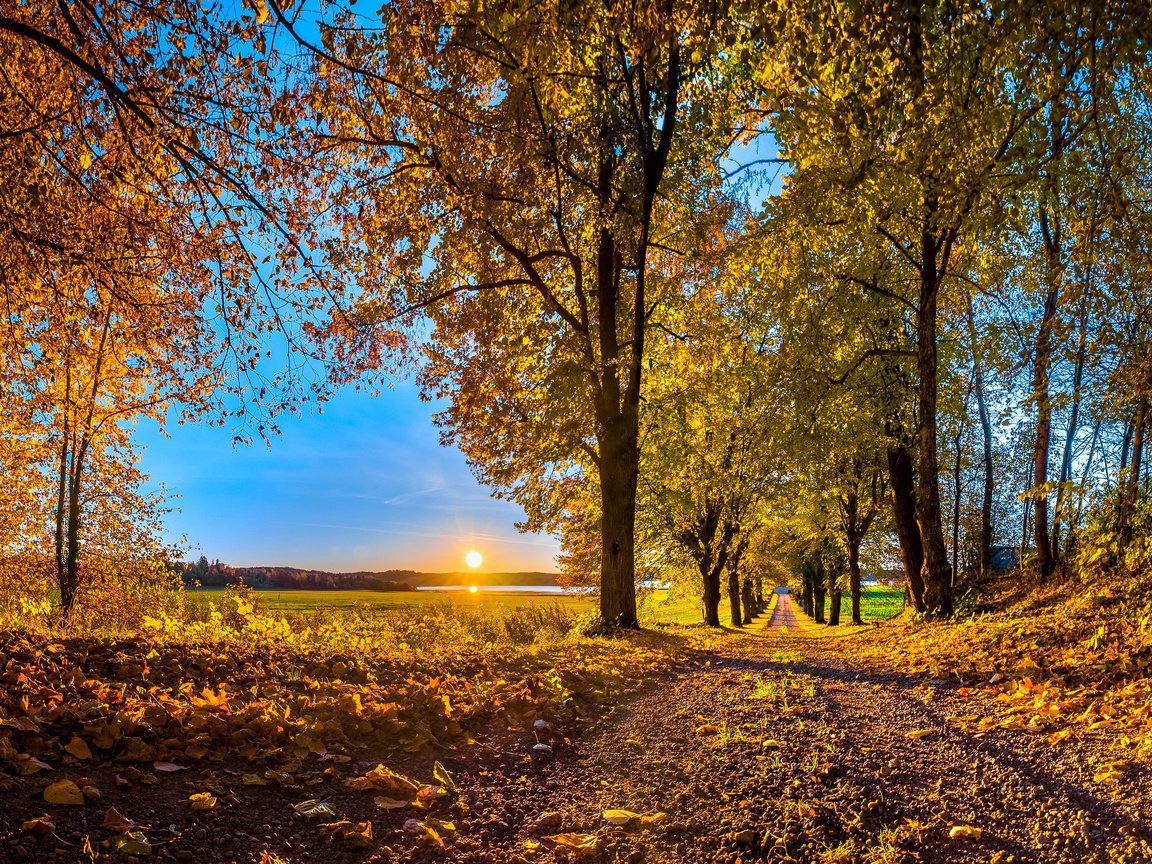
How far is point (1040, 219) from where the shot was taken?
1271 cm

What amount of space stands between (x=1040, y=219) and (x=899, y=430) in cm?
548

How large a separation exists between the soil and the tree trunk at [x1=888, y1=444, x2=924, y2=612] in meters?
12.1

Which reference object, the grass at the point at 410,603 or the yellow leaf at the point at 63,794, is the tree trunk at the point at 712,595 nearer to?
the grass at the point at 410,603

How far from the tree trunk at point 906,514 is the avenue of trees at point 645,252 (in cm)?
10

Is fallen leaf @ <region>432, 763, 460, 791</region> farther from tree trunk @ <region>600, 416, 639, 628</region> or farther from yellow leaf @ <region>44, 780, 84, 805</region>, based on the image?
tree trunk @ <region>600, 416, 639, 628</region>

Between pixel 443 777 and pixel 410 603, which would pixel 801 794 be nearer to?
pixel 443 777

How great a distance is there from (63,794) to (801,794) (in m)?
3.65

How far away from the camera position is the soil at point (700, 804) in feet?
9.41

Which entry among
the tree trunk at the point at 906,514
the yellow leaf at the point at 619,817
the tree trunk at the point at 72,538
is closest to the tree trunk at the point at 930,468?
the tree trunk at the point at 906,514

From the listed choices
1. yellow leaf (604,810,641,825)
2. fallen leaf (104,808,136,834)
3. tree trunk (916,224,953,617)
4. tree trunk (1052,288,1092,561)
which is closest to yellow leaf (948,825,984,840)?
yellow leaf (604,810,641,825)

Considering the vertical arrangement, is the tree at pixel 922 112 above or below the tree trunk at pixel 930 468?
above

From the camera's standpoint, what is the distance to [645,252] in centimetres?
1134

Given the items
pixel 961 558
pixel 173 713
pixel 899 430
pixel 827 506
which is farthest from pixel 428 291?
pixel 961 558

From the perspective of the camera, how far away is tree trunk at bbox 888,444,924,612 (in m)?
15.9
